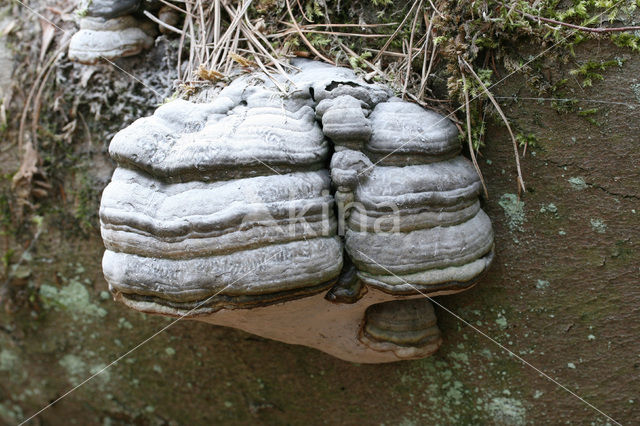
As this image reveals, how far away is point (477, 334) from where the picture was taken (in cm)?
218

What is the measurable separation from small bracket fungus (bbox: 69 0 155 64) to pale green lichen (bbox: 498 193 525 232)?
1.74 meters

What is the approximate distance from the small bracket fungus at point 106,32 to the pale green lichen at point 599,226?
80.8 inches

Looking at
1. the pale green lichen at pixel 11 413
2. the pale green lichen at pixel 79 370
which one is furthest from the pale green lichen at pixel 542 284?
the pale green lichen at pixel 11 413

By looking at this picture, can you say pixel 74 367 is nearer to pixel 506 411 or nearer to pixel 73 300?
pixel 73 300

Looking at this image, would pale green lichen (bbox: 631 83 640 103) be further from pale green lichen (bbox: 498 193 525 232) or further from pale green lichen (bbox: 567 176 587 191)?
pale green lichen (bbox: 498 193 525 232)

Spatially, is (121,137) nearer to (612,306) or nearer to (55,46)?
(55,46)

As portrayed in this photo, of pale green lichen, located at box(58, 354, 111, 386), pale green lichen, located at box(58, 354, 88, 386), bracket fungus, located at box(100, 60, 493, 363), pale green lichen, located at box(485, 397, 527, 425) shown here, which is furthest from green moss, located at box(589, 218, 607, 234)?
pale green lichen, located at box(58, 354, 88, 386)

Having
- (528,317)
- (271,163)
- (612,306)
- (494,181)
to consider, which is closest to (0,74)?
(271,163)

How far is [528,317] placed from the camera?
2045 millimetres

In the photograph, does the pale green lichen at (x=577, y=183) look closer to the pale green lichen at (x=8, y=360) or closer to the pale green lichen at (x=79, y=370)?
the pale green lichen at (x=79, y=370)

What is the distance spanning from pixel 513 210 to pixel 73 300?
2.52 metres

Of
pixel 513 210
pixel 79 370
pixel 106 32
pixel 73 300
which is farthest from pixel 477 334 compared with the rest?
pixel 79 370

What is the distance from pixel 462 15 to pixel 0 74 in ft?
8.36

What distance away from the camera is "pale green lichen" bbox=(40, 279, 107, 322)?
2932mm
